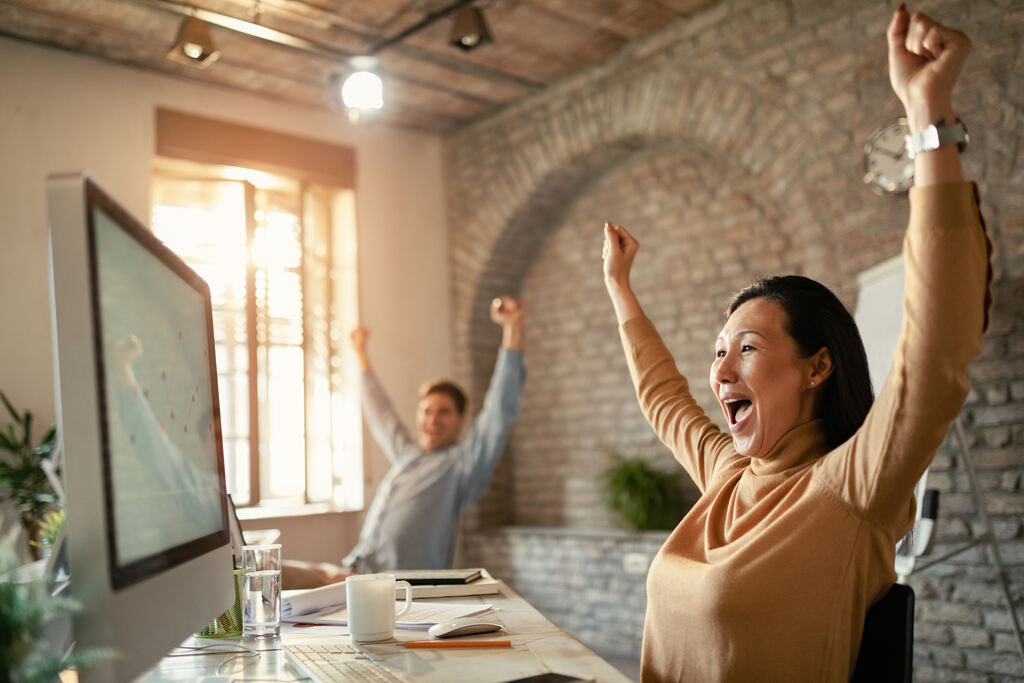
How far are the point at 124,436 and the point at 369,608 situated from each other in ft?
2.22

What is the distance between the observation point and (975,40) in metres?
3.45

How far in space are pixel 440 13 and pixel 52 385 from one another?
8.61 feet

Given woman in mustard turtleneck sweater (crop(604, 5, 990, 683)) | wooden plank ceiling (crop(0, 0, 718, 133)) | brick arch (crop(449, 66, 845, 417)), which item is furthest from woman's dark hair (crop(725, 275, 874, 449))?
wooden plank ceiling (crop(0, 0, 718, 133))

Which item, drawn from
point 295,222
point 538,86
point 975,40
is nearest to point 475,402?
point 295,222

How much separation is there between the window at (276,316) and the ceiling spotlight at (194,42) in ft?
3.22

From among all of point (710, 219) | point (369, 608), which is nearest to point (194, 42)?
point (710, 219)

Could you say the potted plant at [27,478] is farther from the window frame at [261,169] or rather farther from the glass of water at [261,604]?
the glass of water at [261,604]

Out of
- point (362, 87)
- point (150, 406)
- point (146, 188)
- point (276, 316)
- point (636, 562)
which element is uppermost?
point (362, 87)

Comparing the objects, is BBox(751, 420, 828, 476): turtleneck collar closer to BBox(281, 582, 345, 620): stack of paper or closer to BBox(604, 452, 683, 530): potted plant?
BBox(281, 582, 345, 620): stack of paper

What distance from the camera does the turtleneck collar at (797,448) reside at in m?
1.42

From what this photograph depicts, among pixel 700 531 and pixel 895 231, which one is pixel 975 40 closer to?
pixel 895 231

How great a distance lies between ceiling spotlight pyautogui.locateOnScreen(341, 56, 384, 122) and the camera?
4441 mm

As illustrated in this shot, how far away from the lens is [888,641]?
4.21 feet

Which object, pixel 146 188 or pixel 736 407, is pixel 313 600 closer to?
pixel 736 407
